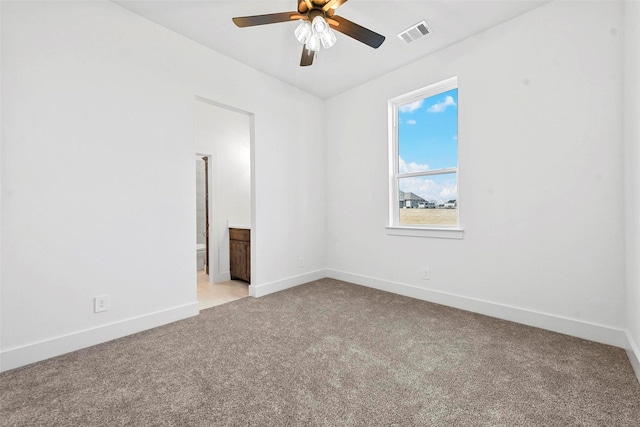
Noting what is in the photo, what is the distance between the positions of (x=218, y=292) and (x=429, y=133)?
10.9 ft

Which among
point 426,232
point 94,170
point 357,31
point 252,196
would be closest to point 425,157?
point 426,232

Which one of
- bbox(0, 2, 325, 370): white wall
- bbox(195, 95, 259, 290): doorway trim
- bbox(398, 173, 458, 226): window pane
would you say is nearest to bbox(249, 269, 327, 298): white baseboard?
bbox(195, 95, 259, 290): doorway trim

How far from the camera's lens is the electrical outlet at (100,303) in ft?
7.22

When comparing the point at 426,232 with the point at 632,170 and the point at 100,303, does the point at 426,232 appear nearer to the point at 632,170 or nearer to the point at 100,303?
the point at 632,170

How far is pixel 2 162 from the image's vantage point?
184cm

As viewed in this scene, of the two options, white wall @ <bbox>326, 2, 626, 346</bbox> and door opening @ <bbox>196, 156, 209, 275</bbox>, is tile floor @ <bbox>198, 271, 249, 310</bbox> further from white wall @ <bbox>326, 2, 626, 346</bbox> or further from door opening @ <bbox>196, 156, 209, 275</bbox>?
white wall @ <bbox>326, 2, 626, 346</bbox>

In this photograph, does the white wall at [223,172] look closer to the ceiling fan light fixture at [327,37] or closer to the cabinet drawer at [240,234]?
the cabinet drawer at [240,234]

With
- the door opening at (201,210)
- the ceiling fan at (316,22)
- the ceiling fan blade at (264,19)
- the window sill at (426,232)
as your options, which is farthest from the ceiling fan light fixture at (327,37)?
the door opening at (201,210)

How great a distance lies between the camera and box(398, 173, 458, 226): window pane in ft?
10.2

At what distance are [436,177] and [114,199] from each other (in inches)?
126

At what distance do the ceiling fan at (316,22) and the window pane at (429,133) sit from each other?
A: 56.7 inches

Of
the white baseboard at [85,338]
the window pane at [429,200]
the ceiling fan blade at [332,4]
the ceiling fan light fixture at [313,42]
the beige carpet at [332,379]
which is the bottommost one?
the beige carpet at [332,379]

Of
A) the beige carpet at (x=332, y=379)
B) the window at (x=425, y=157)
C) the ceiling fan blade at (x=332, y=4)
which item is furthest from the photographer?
the window at (x=425, y=157)

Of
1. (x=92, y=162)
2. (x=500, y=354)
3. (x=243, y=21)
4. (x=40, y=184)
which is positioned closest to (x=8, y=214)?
(x=40, y=184)
